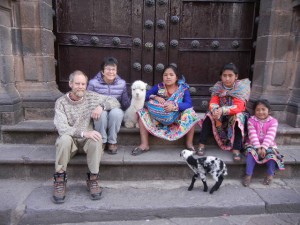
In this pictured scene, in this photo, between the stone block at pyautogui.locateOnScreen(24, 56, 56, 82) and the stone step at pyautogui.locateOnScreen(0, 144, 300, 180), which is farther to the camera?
the stone block at pyautogui.locateOnScreen(24, 56, 56, 82)

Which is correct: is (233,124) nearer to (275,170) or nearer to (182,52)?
(275,170)

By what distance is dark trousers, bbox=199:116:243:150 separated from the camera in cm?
294

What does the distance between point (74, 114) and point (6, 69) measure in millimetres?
1196

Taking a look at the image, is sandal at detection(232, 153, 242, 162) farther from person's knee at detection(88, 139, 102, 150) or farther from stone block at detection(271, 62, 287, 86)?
person's knee at detection(88, 139, 102, 150)

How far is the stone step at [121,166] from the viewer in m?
2.84

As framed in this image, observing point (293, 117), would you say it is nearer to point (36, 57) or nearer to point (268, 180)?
point (268, 180)

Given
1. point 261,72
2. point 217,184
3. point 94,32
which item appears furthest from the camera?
point 94,32

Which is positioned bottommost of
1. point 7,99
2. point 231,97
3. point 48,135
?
point 48,135

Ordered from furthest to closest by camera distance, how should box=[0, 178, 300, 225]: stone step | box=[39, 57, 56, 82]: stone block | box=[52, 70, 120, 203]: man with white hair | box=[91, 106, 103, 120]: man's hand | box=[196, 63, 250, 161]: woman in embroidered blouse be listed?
box=[39, 57, 56, 82]: stone block, box=[196, 63, 250, 161]: woman in embroidered blouse, box=[91, 106, 103, 120]: man's hand, box=[52, 70, 120, 203]: man with white hair, box=[0, 178, 300, 225]: stone step

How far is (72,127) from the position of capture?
2633 millimetres

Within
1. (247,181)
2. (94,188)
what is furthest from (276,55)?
(94,188)

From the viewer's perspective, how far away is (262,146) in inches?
110

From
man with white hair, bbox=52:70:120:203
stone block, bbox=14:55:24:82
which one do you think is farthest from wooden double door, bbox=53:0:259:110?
man with white hair, bbox=52:70:120:203

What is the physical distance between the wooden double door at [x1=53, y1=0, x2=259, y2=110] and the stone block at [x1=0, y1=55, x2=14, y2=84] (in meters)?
0.67
